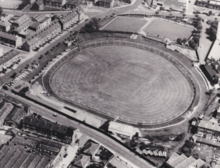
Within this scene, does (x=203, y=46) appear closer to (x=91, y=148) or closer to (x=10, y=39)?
(x=91, y=148)

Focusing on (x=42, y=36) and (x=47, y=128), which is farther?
(x=42, y=36)

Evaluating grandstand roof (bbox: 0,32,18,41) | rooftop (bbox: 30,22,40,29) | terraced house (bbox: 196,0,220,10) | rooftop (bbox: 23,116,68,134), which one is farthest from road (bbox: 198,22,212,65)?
grandstand roof (bbox: 0,32,18,41)

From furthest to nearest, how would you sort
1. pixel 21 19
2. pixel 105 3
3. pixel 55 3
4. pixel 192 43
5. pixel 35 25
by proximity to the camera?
pixel 105 3 < pixel 55 3 < pixel 21 19 < pixel 35 25 < pixel 192 43

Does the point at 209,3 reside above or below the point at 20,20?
above

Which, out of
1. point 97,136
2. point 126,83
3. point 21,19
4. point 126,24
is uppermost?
point 21,19

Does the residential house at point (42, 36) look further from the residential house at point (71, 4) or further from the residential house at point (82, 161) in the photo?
the residential house at point (82, 161)

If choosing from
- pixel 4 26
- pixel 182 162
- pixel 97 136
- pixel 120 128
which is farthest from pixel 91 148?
pixel 4 26

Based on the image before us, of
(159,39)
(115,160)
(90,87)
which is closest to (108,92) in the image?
(90,87)
